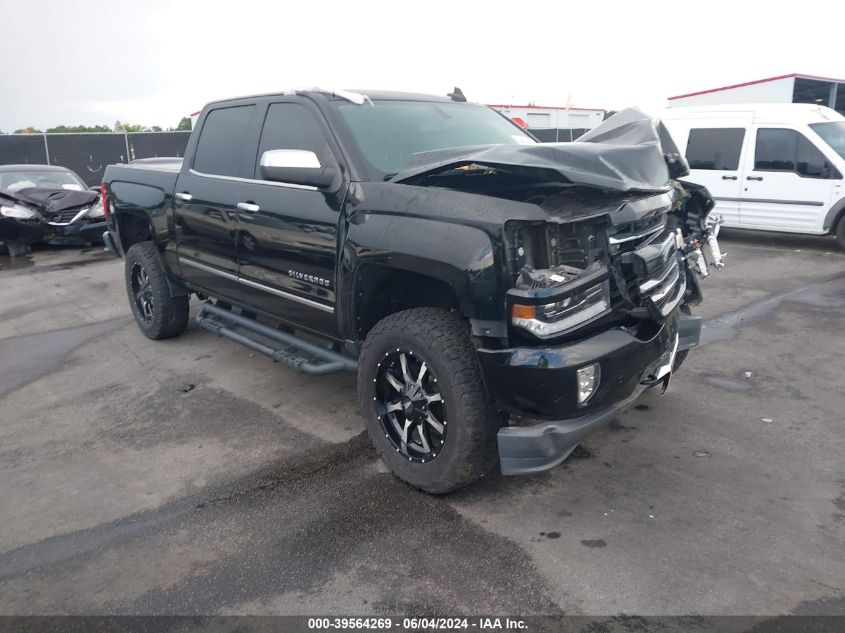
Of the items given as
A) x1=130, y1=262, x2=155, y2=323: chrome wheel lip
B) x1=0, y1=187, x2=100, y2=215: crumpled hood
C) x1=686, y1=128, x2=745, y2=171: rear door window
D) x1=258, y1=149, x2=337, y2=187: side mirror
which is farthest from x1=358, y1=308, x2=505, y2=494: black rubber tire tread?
x1=0, y1=187, x2=100, y2=215: crumpled hood

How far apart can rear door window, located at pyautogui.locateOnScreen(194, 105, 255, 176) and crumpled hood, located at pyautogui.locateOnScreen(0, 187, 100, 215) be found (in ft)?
25.0

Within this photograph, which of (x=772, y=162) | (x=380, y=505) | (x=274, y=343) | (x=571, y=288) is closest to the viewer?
(x=571, y=288)

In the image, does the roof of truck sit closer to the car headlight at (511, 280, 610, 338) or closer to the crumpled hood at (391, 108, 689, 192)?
the crumpled hood at (391, 108, 689, 192)

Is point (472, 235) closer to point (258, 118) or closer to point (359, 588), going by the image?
point (359, 588)

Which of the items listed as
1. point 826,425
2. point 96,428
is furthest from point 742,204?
point 96,428

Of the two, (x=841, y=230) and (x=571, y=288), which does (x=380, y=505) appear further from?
(x=841, y=230)

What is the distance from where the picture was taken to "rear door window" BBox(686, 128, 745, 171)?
1018cm

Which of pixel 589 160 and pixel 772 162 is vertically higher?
pixel 589 160

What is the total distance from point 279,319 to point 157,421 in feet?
3.56

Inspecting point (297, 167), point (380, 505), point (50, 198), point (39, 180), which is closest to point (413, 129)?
point (297, 167)

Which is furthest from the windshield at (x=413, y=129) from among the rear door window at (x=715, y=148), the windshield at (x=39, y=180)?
the windshield at (x=39, y=180)

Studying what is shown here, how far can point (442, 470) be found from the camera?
10.7 feet

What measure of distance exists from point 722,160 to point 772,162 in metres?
0.74

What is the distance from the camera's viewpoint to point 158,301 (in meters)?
5.95
